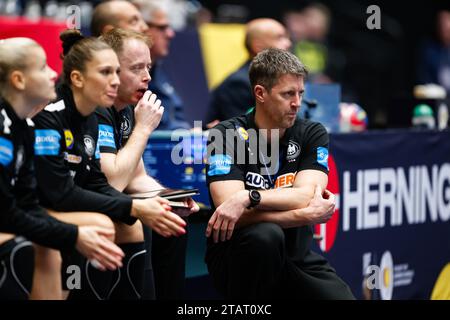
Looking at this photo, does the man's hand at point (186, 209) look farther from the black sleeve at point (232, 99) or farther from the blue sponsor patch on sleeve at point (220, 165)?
the black sleeve at point (232, 99)

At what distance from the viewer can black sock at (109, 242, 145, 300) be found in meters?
4.45

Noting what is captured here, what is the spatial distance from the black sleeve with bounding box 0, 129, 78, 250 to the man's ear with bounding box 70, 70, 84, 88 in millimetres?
559

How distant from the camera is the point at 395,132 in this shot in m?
6.84

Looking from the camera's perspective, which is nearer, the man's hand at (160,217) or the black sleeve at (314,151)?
the man's hand at (160,217)

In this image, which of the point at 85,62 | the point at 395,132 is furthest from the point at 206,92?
the point at 85,62

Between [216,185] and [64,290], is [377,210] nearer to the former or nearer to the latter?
[216,185]

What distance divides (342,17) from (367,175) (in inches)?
330

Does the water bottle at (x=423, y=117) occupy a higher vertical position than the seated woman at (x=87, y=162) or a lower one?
higher

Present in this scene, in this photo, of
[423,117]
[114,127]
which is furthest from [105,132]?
[423,117]

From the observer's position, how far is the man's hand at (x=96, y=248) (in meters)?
3.73

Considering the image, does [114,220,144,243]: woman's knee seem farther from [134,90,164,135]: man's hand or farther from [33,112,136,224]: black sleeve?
[134,90,164,135]: man's hand

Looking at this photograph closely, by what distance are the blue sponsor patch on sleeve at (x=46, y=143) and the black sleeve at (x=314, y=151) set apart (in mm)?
1434

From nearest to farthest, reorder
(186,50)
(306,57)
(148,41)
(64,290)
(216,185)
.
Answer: (64,290) → (216,185) → (148,41) → (186,50) → (306,57)

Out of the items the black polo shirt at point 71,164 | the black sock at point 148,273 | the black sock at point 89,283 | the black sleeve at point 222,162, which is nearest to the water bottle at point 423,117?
the black sleeve at point 222,162
